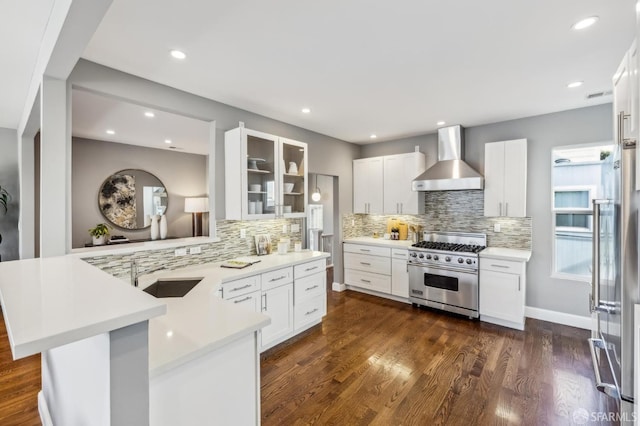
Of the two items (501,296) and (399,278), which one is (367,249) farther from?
(501,296)

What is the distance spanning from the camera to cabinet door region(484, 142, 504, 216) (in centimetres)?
390

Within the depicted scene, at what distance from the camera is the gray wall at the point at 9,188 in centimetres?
421

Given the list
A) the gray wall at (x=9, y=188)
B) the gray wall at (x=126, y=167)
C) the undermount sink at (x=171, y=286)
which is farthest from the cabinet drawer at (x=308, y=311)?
the gray wall at (x=9, y=188)

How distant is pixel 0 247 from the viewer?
4.17 m

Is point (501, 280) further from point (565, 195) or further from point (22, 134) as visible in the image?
point (22, 134)

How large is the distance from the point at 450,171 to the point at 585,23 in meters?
2.39

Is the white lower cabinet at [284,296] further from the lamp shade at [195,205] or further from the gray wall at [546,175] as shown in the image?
the lamp shade at [195,205]

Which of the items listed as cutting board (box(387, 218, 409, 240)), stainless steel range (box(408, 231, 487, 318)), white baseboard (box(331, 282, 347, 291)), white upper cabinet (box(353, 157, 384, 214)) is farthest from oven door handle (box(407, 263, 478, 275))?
white baseboard (box(331, 282, 347, 291))

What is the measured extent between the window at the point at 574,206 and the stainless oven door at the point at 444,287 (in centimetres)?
111

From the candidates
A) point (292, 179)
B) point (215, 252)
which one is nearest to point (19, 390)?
point (215, 252)

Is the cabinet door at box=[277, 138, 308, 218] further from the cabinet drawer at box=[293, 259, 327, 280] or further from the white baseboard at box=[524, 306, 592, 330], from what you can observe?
the white baseboard at box=[524, 306, 592, 330]

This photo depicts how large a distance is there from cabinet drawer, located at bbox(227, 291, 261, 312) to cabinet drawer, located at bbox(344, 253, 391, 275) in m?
2.38

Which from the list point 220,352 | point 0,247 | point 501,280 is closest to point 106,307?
point 220,352

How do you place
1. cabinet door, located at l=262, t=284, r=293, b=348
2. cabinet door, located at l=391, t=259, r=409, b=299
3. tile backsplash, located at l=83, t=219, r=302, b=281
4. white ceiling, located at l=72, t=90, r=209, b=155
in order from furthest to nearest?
cabinet door, located at l=391, t=259, r=409, b=299 < white ceiling, located at l=72, t=90, r=209, b=155 < cabinet door, located at l=262, t=284, r=293, b=348 < tile backsplash, located at l=83, t=219, r=302, b=281
